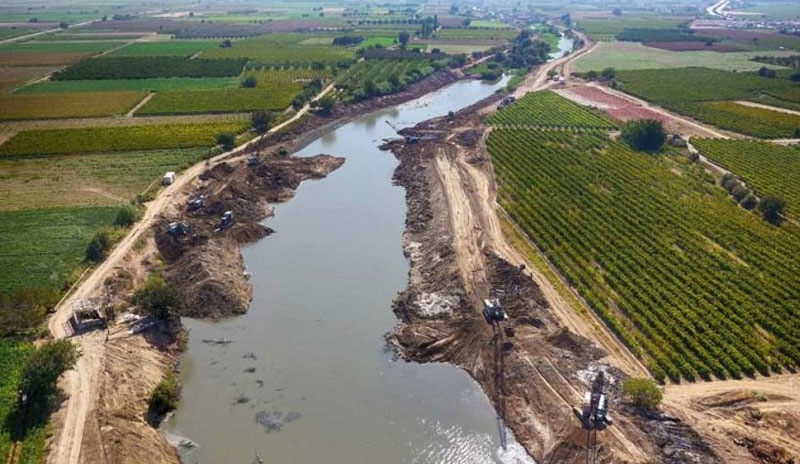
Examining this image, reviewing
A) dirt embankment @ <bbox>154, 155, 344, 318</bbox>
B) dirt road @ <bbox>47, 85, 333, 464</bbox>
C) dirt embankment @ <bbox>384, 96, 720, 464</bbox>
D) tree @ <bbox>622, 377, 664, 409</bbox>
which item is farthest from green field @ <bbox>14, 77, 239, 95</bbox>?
tree @ <bbox>622, 377, 664, 409</bbox>

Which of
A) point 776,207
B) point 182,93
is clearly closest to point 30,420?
point 776,207

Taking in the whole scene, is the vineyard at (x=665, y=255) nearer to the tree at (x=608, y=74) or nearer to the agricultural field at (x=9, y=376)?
the agricultural field at (x=9, y=376)

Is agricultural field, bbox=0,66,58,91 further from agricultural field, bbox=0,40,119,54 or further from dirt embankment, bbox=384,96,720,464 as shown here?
dirt embankment, bbox=384,96,720,464

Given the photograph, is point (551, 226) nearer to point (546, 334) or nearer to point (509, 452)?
point (546, 334)

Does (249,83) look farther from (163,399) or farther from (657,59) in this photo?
(657,59)

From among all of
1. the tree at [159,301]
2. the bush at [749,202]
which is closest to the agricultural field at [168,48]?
the tree at [159,301]

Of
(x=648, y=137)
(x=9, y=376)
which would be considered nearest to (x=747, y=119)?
(x=648, y=137)
